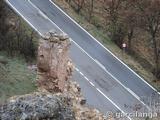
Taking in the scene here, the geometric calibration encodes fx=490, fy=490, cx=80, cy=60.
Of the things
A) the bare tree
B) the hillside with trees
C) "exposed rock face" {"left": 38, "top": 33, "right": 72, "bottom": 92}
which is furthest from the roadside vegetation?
the bare tree

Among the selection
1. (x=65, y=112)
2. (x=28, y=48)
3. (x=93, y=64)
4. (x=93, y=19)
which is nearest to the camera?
(x=65, y=112)

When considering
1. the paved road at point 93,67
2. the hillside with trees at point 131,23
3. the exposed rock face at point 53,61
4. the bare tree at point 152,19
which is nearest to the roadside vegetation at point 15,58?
the exposed rock face at point 53,61

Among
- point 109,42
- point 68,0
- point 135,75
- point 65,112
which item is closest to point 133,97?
point 135,75

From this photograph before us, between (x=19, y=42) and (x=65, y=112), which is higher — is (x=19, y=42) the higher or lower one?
the higher one

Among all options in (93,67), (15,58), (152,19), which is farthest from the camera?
(152,19)

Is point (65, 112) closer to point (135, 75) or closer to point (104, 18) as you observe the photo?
point (135, 75)

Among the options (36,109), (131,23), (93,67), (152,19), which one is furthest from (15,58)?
(36,109)

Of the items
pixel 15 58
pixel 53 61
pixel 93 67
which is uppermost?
pixel 93 67

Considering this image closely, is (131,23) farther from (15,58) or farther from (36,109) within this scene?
(36,109)

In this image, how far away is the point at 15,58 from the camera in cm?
2467

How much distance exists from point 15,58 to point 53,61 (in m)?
4.46

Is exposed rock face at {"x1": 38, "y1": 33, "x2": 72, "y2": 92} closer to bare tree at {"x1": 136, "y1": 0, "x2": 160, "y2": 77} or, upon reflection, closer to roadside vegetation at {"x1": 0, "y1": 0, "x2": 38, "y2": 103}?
roadside vegetation at {"x1": 0, "y1": 0, "x2": 38, "y2": 103}

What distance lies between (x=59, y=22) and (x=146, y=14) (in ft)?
22.6

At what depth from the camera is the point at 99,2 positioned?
4406cm
